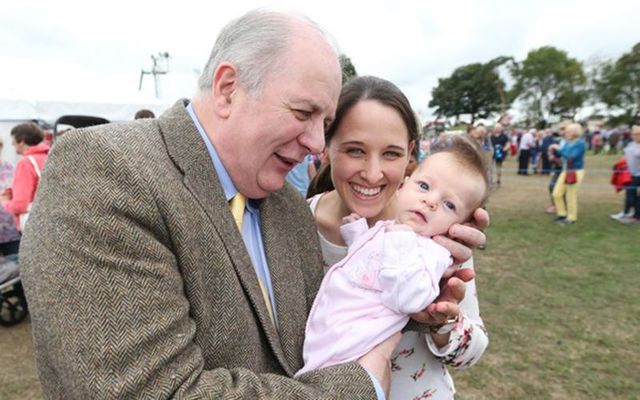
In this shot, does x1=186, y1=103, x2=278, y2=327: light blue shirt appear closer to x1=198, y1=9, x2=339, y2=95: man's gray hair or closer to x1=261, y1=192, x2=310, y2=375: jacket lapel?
x1=261, y1=192, x2=310, y2=375: jacket lapel

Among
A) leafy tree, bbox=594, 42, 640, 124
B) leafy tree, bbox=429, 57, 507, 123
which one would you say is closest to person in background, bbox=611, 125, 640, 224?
leafy tree, bbox=594, 42, 640, 124

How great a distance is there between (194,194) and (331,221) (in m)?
1.02

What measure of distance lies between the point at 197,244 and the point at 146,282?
0.66ft

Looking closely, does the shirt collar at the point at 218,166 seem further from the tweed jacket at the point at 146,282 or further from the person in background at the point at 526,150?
Result: the person in background at the point at 526,150

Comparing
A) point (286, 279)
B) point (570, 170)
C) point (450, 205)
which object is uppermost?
point (450, 205)

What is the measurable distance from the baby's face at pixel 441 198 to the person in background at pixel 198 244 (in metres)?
0.49

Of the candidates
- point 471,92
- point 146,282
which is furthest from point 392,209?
point 471,92

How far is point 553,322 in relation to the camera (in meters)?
5.20

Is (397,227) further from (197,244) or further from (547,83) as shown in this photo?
(547,83)

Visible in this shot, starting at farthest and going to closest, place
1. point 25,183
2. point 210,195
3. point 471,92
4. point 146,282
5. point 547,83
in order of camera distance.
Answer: point 471,92 → point 547,83 → point 25,183 → point 210,195 → point 146,282

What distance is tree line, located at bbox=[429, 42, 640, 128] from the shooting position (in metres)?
42.1

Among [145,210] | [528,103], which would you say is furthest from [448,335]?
[528,103]

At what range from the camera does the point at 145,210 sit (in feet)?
3.71

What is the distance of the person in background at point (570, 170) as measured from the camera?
9.74 meters
